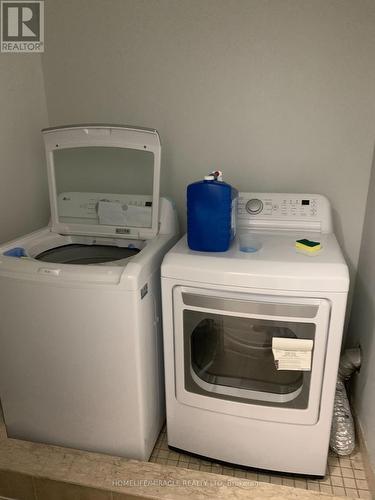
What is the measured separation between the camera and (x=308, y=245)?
141cm

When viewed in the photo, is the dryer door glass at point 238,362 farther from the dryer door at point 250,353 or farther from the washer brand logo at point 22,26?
Result: the washer brand logo at point 22,26

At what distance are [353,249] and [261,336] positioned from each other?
2.63 ft

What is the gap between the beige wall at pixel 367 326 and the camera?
152cm

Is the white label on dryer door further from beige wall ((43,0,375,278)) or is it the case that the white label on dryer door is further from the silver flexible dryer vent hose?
beige wall ((43,0,375,278))

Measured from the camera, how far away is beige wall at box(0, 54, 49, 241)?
1781 millimetres

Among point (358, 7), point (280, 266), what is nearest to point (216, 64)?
point (358, 7)

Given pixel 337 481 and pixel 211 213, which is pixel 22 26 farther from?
pixel 337 481

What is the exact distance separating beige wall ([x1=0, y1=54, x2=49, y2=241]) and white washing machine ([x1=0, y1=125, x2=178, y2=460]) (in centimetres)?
23

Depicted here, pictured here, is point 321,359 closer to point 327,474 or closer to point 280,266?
point 280,266

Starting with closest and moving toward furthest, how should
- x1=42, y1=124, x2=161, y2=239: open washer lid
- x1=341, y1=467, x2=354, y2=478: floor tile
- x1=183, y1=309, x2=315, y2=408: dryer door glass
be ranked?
x1=183, y1=309, x2=315, y2=408: dryer door glass → x1=341, y1=467, x2=354, y2=478: floor tile → x1=42, y1=124, x2=161, y2=239: open washer lid

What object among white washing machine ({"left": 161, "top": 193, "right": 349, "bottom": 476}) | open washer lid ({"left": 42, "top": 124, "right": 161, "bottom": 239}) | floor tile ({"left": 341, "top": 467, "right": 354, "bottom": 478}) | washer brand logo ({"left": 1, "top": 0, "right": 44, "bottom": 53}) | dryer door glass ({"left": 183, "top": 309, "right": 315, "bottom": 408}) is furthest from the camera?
washer brand logo ({"left": 1, "top": 0, "right": 44, "bottom": 53})

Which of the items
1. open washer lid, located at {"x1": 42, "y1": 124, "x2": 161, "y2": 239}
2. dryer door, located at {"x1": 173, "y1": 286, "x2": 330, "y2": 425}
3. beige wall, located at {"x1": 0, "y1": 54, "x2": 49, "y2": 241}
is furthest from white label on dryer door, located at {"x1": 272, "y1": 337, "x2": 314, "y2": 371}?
beige wall, located at {"x1": 0, "y1": 54, "x2": 49, "y2": 241}

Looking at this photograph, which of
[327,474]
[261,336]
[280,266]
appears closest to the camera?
[280,266]

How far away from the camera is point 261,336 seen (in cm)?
140
